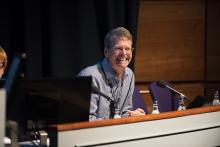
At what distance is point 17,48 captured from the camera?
4535 mm

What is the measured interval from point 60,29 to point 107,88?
133 cm

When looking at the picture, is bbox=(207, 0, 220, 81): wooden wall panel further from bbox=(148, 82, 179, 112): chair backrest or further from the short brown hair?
the short brown hair

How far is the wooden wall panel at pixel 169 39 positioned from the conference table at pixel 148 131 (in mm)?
→ 2253

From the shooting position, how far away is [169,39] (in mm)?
5160

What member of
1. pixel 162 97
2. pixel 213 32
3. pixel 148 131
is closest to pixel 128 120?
pixel 148 131

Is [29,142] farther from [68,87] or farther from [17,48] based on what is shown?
[17,48]

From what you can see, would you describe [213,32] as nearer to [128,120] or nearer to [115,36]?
[115,36]

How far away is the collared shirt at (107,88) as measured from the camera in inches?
130

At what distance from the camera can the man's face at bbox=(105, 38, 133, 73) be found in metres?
3.53

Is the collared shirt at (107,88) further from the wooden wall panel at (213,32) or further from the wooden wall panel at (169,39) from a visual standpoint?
the wooden wall panel at (213,32)

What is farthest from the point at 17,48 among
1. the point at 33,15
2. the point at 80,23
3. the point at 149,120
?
the point at 149,120

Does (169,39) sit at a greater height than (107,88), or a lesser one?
greater

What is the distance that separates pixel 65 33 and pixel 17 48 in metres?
0.46

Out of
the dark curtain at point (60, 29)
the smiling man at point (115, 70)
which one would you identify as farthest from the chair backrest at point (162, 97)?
the dark curtain at point (60, 29)
